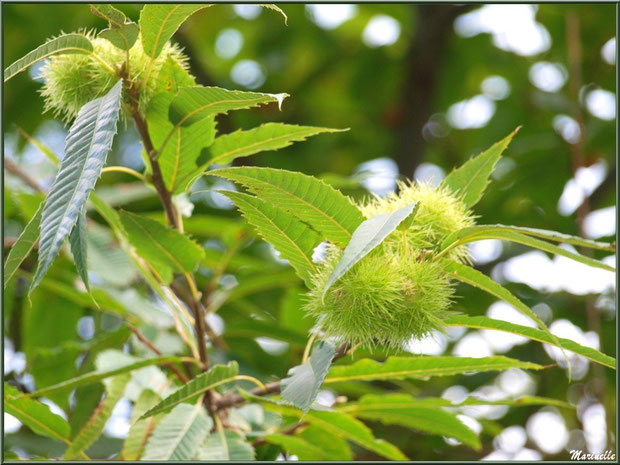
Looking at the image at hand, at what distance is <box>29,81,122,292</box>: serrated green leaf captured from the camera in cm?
69

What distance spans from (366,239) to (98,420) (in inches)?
33.4

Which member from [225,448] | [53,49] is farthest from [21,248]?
[225,448]

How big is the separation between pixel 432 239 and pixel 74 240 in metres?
0.51

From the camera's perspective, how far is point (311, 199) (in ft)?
2.96

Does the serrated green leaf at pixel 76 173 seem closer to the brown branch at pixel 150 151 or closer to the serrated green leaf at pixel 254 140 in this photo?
the brown branch at pixel 150 151

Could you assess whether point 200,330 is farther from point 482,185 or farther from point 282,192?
Result: point 482,185

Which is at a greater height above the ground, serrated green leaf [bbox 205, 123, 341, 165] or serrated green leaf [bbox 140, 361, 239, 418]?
serrated green leaf [bbox 205, 123, 341, 165]

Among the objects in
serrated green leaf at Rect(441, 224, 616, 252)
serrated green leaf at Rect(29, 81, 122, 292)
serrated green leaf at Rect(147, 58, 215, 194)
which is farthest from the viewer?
serrated green leaf at Rect(147, 58, 215, 194)

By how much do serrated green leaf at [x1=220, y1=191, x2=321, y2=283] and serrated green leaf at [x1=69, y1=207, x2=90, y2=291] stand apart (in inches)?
8.5

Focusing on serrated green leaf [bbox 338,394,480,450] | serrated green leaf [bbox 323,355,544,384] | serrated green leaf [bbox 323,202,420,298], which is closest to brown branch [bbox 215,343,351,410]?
serrated green leaf [bbox 323,355,544,384]

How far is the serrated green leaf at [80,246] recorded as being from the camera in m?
0.74

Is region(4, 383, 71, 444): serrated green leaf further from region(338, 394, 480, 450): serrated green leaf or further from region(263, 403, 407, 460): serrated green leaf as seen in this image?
region(338, 394, 480, 450): serrated green leaf

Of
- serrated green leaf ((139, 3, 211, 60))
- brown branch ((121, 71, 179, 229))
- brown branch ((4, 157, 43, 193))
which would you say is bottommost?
brown branch ((121, 71, 179, 229))

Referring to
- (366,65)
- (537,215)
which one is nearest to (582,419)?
(537,215)
